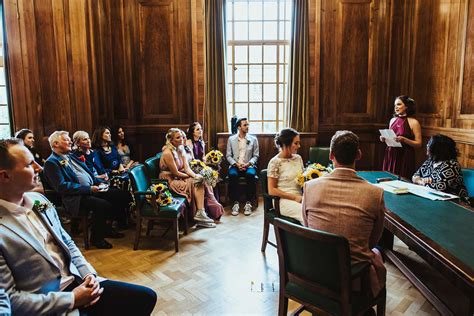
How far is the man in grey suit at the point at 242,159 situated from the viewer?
223 inches

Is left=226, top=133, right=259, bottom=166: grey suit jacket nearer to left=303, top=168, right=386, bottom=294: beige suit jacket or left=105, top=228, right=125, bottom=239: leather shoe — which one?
left=105, top=228, right=125, bottom=239: leather shoe


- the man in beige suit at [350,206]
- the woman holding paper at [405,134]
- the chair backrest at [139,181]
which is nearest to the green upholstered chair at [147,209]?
the chair backrest at [139,181]

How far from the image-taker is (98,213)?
4.11m

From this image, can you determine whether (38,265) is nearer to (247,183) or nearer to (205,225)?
(205,225)

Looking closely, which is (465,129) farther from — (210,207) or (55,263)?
(55,263)

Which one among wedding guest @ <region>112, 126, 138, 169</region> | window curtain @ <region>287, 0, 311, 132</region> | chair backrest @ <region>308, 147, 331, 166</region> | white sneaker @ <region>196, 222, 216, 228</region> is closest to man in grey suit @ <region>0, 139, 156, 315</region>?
white sneaker @ <region>196, 222, 216, 228</region>

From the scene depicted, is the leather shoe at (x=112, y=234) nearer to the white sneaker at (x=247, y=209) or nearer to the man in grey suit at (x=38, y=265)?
the white sneaker at (x=247, y=209)

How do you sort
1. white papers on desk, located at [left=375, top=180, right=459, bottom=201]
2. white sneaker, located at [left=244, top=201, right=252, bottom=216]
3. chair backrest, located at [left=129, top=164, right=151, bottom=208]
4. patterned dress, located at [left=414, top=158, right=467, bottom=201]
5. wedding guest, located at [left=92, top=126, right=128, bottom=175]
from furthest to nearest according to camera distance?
1. white sneaker, located at [left=244, top=201, right=252, bottom=216]
2. wedding guest, located at [left=92, top=126, right=128, bottom=175]
3. chair backrest, located at [left=129, top=164, right=151, bottom=208]
4. patterned dress, located at [left=414, top=158, right=467, bottom=201]
5. white papers on desk, located at [left=375, top=180, right=459, bottom=201]

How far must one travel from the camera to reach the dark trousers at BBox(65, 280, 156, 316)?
195cm

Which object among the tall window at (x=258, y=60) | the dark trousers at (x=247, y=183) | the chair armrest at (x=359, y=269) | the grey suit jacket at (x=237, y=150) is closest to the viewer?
the chair armrest at (x=359, y=269)

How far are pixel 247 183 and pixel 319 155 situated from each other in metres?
1.14

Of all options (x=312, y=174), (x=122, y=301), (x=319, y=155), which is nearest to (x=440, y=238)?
(x=312, y=174)

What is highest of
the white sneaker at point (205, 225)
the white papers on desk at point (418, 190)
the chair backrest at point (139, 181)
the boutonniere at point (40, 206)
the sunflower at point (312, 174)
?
the boutonniere at point (40, 206)

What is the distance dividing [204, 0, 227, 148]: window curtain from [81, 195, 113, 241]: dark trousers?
243cm
